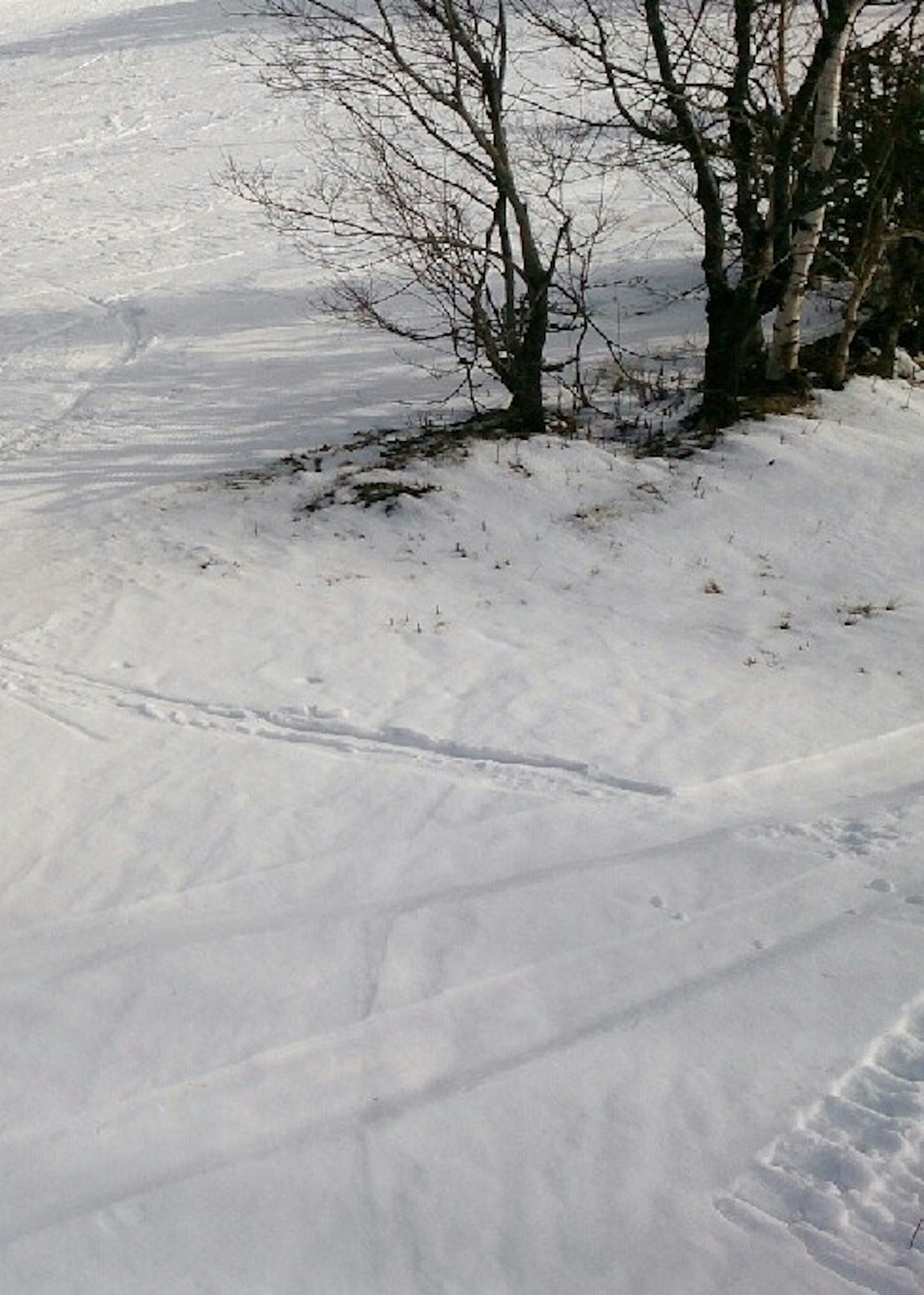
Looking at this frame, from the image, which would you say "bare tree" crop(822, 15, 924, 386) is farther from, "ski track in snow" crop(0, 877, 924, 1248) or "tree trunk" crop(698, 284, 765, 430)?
"ski track in snow" crop(0, 877, 924, 1248)

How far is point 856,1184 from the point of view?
409cm

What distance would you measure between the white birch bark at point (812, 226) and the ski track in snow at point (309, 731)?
7.55 m

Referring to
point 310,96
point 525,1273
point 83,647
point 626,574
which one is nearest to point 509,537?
point 626,574

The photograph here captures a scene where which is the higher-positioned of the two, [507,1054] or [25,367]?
[25,367]

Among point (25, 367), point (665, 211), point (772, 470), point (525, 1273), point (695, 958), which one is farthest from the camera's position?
point (665, 211)

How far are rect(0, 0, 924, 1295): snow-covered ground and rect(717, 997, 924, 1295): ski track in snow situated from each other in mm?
14

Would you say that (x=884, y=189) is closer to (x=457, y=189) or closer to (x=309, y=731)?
(x=457, y=189)

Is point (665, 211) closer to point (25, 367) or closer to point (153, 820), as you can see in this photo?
point (25, 367)

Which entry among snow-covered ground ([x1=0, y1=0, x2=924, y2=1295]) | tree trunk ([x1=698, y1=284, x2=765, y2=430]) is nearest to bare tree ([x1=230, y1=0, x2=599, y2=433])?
snow-covered ground ([x1=0, y1=0, x2=924, y2=1295])

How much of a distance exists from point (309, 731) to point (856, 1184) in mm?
4321

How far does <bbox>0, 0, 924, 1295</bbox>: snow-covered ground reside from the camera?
13.4 feet

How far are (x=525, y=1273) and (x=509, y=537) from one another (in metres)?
7.17

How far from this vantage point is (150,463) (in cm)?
1213

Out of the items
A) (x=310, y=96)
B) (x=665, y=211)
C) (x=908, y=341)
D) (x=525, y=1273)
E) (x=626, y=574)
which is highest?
(x=310, y=96)
